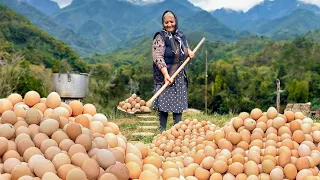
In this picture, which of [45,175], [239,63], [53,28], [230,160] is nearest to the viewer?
[45,175]

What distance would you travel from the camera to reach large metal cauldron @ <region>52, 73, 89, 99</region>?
7.45 meters

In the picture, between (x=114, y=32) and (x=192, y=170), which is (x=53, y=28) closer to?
(x=114, y=32)

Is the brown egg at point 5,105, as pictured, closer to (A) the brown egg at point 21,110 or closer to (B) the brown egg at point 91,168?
(A) the brown egg at point 21,110

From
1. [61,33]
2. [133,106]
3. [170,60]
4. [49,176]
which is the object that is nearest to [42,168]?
[49,176]

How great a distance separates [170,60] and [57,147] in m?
3.09

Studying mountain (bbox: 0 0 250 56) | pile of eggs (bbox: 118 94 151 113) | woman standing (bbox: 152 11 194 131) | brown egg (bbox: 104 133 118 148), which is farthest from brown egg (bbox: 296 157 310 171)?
mountain (bbox: 0 0 250 56)

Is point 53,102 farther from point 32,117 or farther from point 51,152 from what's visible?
point 51,152

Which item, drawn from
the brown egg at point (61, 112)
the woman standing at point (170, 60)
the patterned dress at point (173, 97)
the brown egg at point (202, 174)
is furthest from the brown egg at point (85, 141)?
the patterned dress at point (173, 97)

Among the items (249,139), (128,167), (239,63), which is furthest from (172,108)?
(239,63)

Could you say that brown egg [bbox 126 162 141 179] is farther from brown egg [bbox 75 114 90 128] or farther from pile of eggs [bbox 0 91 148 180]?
brown egg [bbox 75 114 90 128]

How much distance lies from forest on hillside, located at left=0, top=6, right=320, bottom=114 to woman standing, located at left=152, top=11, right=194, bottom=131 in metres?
15.1

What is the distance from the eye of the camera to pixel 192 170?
2219 millimetres

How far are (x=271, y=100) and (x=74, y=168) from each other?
113 feet

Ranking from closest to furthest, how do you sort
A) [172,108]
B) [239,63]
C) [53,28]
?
[172,108], [239,63], [53,28]
